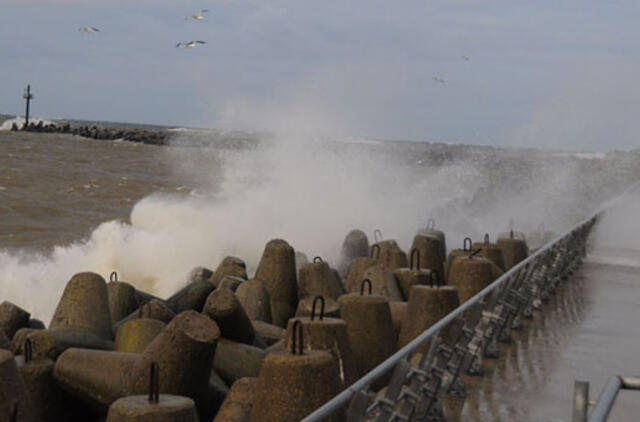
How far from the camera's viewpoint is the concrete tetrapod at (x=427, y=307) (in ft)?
22.8

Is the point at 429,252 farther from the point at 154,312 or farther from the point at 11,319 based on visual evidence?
the point at 11,319

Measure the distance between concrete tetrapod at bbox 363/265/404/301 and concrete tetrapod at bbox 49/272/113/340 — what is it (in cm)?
233

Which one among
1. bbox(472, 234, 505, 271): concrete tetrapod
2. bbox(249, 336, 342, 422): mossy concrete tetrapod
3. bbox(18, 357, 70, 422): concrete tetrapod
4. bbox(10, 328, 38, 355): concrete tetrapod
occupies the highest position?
bbox(472, 234, 505, 271): concrete tetrapod

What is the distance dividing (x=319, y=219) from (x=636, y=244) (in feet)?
19.8

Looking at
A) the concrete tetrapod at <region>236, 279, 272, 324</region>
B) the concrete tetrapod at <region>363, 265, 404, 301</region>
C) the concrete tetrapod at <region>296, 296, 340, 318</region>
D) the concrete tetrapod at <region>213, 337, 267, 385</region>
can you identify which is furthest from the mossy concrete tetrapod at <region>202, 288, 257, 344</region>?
the concrete tetrapod at <region>363, 265, 404, 301</region>

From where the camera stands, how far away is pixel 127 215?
2480 centimetres

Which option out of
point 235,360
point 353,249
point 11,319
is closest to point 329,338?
point 235,360

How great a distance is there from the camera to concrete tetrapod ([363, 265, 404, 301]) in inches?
356

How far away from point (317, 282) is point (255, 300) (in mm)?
955

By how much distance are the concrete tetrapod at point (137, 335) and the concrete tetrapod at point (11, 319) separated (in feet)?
5.60

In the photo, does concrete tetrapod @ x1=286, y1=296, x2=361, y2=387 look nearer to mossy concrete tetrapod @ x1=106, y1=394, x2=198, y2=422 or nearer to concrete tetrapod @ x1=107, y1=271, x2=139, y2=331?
mossy concrete tetrapod @ x1=106, y1=394, x2=198, y2=422

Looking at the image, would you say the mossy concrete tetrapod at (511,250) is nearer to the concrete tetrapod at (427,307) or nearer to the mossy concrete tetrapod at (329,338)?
the concrete tetrapod at (427,307)

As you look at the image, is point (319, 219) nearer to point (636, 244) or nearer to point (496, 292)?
point (636, 244)

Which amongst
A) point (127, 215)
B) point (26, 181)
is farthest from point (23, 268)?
point (26, 181)
